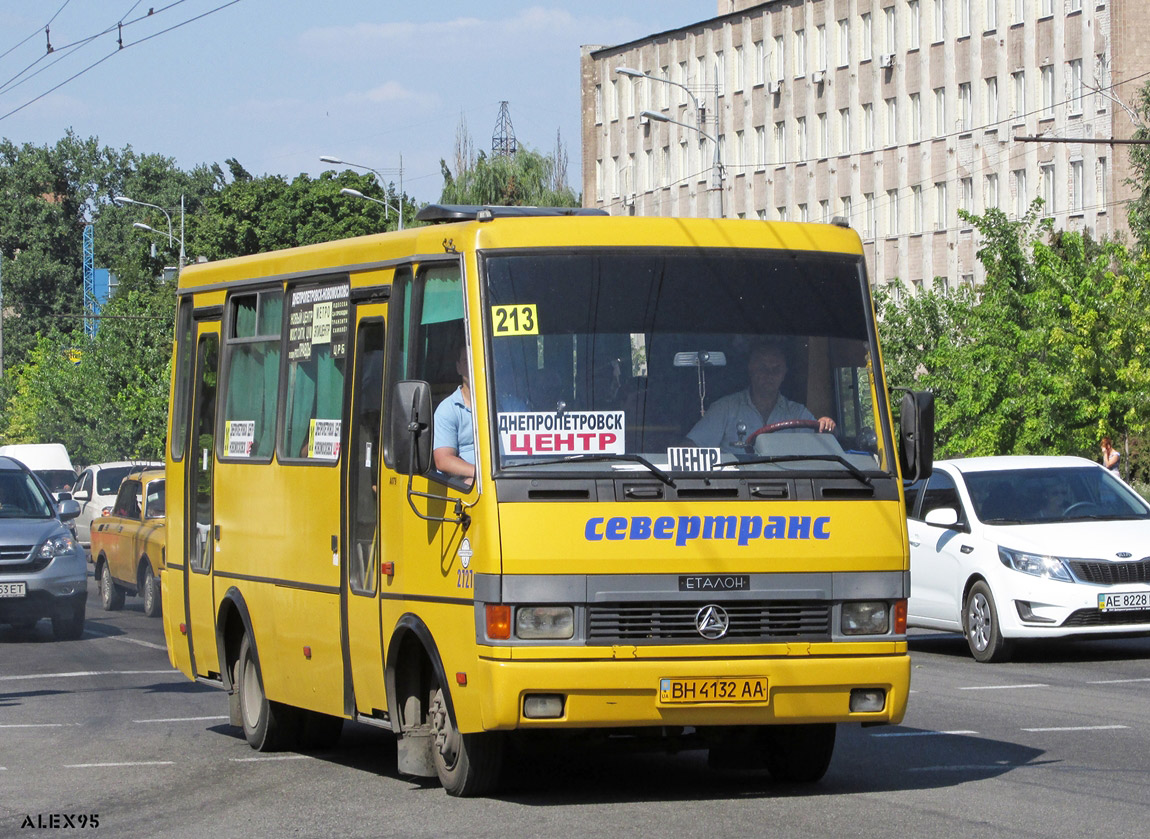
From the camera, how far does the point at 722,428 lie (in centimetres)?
926

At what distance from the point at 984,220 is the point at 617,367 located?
1350 inches

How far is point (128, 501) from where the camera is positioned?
92.5 feet

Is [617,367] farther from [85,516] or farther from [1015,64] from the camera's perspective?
[1015,64]

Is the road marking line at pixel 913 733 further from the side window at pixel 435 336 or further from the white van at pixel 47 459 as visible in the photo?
the white van at pixel 47 459

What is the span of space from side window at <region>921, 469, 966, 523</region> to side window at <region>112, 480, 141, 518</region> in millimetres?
12279

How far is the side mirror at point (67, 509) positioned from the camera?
2288 cm

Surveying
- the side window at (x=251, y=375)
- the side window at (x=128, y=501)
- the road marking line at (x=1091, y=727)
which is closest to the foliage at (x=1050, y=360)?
the side window at (x=128, y=501)

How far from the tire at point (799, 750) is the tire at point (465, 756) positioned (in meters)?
1.29

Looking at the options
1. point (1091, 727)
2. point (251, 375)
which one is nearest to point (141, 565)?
point (251, 375)

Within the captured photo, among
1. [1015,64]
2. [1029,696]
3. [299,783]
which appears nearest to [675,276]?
[299,783]

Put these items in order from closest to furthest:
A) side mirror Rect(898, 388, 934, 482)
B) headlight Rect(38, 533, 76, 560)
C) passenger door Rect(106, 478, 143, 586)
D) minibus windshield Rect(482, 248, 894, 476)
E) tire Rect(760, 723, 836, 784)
Answer: minibus windshield Rect(482, 248, 894, 476)
side mirror Rect(898, 388, 934, 482)
tire Rect(760, 723, 836, 784)
headlight Rect(38, 533, 76, 560)
passenger door Rect(106, 478, 143, 586)

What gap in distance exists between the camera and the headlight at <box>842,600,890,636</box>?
923 centimetres

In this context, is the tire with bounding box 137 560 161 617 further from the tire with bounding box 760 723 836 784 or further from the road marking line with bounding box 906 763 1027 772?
the tire with bounding box 760 723 836 784

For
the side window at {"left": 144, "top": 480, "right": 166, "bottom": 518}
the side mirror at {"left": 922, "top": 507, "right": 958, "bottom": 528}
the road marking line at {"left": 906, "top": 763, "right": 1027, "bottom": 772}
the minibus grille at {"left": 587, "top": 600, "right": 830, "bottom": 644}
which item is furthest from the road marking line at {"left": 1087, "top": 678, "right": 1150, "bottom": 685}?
the side window at {"left": 144, "top": 480, "right": 166, "bottom": 518}
